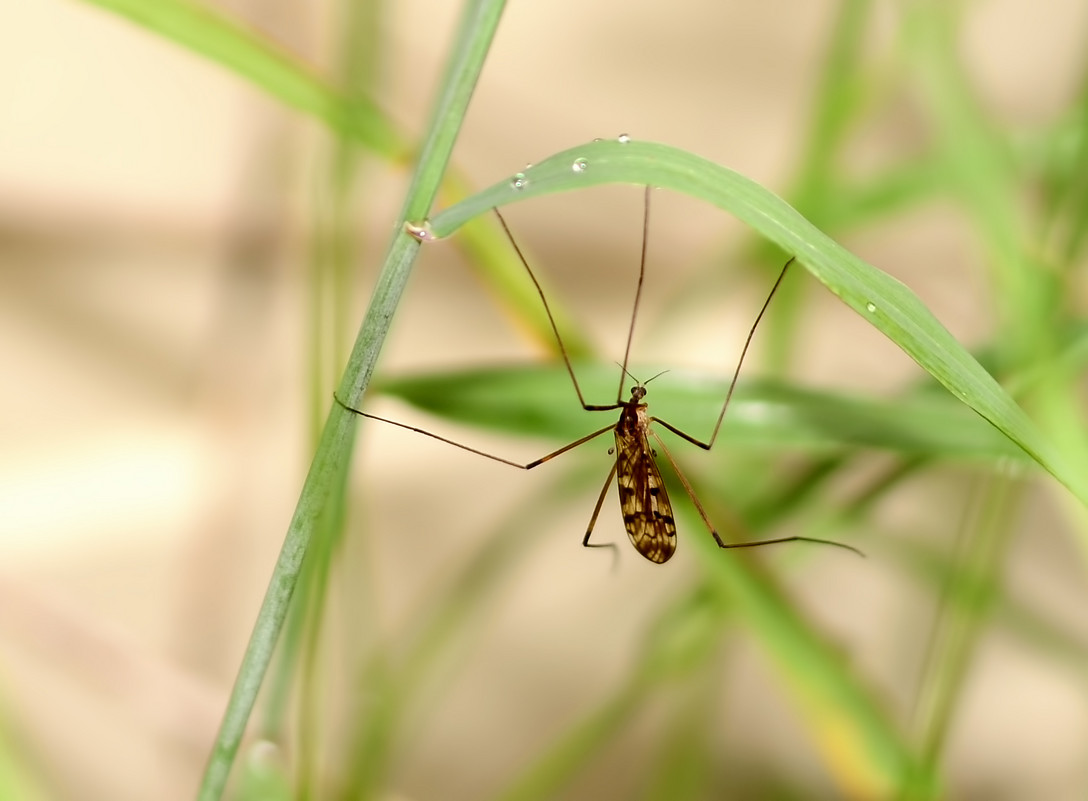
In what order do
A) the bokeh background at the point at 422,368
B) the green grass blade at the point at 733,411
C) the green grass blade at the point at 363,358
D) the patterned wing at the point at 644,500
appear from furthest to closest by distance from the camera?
1. the bokeh background at the point at 422,368
2. the patterned wing at the point at 644,500
3. the green grass blade at the point at 733,411
4. the green grass blade at the point at 363,358

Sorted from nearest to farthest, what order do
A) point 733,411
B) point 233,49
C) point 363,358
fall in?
1. point 363,358
2. point 233,49
3. point 733,411

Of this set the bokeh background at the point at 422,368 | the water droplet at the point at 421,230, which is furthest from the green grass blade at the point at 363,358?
the bokeh background at the point at 422,368

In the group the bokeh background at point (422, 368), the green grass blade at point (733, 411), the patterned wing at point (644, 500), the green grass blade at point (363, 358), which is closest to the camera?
the green grass blade at point (363, 358)

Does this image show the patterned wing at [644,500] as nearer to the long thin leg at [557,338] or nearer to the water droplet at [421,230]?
the long thin leg at [557,338]

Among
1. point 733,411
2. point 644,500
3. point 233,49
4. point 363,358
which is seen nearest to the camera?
point 363,358

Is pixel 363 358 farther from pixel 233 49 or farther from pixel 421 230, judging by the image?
pixel 233 49

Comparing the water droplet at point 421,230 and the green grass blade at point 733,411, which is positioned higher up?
the green grass blade at point 733,411

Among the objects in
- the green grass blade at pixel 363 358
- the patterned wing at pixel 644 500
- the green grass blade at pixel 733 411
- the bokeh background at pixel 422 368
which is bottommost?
the green grass blade at pixel 363 358

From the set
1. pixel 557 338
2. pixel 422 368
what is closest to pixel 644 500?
pixel 557 338
